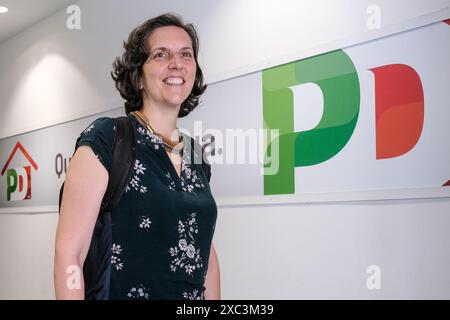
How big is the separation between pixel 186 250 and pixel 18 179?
3118 millimetres

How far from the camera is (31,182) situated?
3.84 m

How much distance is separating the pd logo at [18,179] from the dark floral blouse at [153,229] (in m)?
2.84

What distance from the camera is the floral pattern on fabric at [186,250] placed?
1151 millimetres

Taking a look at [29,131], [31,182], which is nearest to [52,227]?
[31,182]

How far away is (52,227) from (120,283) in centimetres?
257

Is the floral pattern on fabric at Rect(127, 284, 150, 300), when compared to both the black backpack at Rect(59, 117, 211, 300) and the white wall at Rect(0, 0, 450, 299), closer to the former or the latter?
the black backpack at Rect(59, 117, 211, 300)

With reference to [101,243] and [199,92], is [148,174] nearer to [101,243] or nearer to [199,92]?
[101,243]

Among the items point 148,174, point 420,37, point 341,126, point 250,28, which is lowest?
point 148,174

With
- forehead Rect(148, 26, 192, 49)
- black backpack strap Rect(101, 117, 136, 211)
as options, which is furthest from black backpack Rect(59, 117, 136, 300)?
forehead Rect(148, 26, 192, 49)

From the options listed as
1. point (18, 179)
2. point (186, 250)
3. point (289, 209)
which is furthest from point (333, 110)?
point (18, 179)

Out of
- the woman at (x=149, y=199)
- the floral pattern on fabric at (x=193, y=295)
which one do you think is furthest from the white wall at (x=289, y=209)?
the floral pattern on fabric at (x=193, y=295)

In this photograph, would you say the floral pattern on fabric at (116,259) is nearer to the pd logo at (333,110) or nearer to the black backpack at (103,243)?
the black backpack at (103,243)

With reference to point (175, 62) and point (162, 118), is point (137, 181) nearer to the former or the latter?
point (162, 118)

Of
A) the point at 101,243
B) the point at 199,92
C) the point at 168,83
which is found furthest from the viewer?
the point at 199,92
